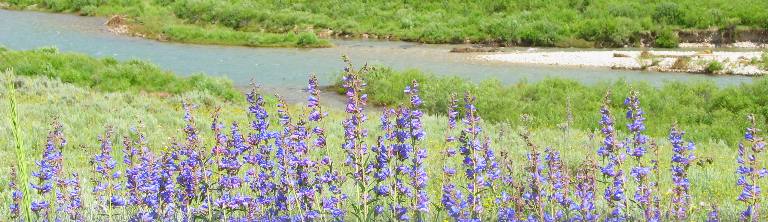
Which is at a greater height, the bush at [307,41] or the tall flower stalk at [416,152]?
the tall flower stalk at [416,152]

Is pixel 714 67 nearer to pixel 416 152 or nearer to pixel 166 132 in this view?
pixel 166 132

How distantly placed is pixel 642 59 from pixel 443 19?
1708cm

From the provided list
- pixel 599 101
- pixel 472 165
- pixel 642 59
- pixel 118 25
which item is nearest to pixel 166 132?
pixel 472 165

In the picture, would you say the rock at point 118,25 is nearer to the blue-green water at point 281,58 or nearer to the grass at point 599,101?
the blue-green water at point 281,58

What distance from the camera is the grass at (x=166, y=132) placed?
825 cm

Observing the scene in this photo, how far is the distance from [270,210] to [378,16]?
141 feet

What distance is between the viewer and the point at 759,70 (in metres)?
27.8

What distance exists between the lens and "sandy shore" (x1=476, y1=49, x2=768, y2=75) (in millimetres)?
28375

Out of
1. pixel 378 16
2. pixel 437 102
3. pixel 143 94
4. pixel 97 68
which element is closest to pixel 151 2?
pixel 378 16

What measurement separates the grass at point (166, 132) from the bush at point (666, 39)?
19999 mm

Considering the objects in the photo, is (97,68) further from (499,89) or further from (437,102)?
(499,89)

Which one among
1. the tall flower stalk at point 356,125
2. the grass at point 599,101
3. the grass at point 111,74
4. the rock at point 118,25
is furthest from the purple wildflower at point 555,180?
the rock at point 118,25

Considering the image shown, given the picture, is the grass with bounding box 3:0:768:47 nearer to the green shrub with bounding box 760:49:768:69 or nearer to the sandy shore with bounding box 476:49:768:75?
the sandy shore with bounding box 476:49:768:75

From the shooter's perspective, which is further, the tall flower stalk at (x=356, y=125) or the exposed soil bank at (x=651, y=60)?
the exposed soil bank at (x=651, y=60)
